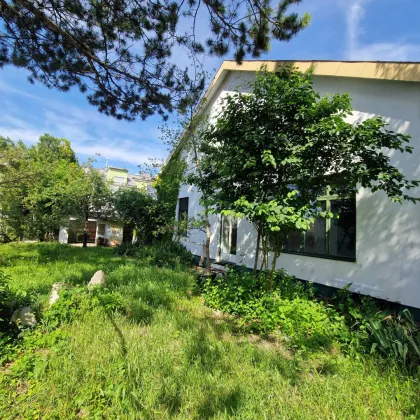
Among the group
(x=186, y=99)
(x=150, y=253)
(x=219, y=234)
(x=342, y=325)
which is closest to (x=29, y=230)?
(x=150, y=253)

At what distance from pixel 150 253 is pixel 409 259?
8064 mm

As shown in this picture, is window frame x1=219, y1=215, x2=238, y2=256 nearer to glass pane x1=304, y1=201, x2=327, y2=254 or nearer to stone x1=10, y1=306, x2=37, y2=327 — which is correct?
glass pane x1=304, y1=201, x2=327, y2=254

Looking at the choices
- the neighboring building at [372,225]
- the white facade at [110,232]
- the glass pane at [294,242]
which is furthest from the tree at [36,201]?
the neighboring building at [372,225]

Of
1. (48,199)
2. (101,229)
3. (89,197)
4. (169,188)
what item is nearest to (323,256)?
(169,188)

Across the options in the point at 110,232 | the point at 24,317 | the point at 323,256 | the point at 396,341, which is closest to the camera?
the point at 396,341

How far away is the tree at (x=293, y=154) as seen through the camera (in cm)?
388

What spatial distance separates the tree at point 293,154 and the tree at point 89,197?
13.0 meters

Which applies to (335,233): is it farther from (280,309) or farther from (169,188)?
(169,188)

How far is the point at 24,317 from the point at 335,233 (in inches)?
224

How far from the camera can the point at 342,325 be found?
3.76m

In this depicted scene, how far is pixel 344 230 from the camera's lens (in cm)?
521

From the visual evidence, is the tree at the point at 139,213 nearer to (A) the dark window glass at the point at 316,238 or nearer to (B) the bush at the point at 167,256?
(B) the bush at the point at 167,256

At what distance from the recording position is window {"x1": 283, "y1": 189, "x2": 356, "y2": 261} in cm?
509

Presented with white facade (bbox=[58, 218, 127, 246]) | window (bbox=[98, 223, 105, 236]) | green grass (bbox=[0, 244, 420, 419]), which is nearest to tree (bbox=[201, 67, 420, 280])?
green grass (bbox=[0, 244, 420, 419])
